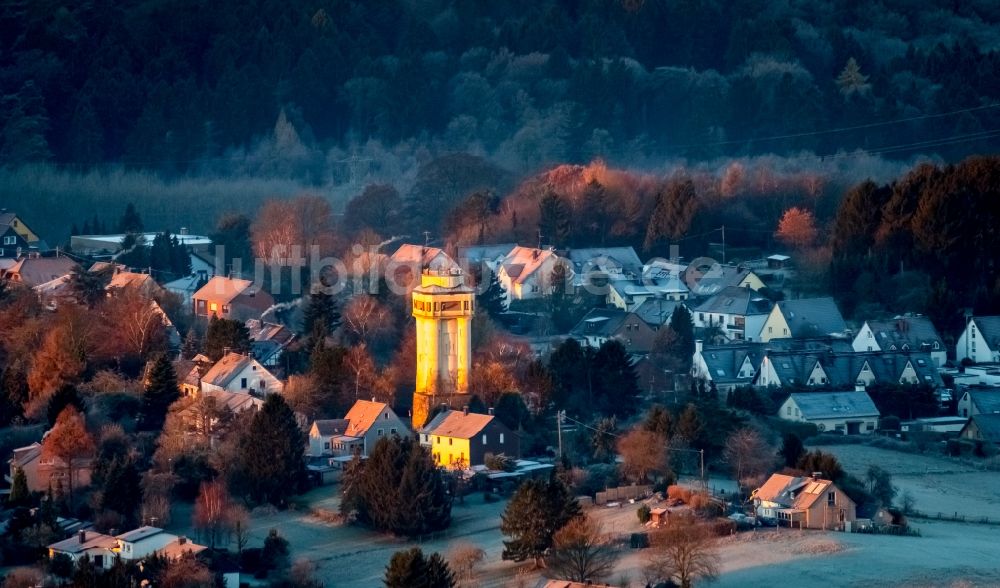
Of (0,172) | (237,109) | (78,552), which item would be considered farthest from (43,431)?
(237,109)

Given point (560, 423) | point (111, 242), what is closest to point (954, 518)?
point (560, 423)

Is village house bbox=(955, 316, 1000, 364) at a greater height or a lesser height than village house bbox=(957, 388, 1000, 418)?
greater

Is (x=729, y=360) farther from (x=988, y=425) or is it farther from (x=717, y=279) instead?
(x=717, y=279)

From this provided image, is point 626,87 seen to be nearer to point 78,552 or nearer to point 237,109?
point 237,109

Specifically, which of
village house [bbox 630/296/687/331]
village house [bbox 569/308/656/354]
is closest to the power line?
village house [bbox 630/296/687/331]

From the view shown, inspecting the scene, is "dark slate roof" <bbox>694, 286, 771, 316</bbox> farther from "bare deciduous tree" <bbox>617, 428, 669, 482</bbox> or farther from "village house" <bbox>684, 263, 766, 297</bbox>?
"bare deciduous tree" <bbox>617, 428, 669, 482</bbox>

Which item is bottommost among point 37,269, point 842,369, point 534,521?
point 534,521

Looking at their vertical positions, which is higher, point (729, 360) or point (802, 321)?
point (802, 321)
